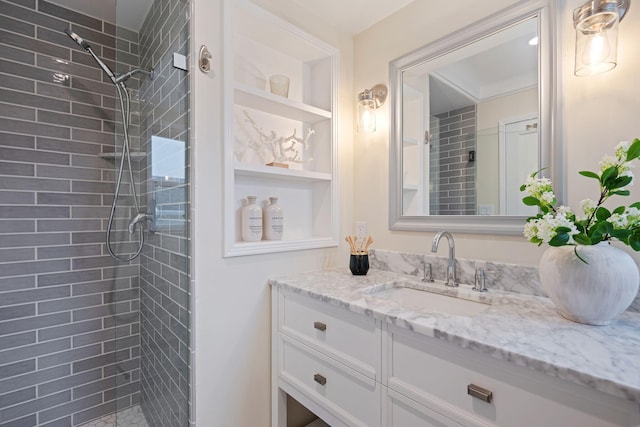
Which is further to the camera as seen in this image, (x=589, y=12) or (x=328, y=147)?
(x=328, y=147)

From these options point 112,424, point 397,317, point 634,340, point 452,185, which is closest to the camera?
point 634,340

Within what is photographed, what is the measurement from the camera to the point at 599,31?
3.26 ft

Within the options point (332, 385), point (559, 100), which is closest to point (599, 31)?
point (559, 100)

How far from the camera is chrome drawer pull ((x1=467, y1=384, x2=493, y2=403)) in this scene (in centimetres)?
76

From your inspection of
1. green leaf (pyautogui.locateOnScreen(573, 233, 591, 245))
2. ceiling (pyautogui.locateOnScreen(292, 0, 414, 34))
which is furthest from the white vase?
ceiling (pyautogui.locateOnScreen(292, 0, 414, 34))

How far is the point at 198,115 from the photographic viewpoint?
49.9 inches

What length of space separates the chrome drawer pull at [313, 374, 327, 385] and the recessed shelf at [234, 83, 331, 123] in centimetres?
138

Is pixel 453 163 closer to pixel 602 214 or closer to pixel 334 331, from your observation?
pixel 602 214

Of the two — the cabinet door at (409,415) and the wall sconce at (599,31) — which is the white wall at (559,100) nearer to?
the wall sconce at (599,31)

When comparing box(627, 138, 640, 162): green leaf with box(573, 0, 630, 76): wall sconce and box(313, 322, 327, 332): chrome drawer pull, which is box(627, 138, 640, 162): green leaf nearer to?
box(573, 0, 630, 76): wall sconce

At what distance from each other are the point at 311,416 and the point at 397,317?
1.18 m

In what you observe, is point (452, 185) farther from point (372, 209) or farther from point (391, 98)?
point (391, 98)

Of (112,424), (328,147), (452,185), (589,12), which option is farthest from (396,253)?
(112,424)

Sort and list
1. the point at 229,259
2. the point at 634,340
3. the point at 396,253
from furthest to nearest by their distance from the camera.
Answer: the point at 396,253
the point at 229,259
the point at 634,340
